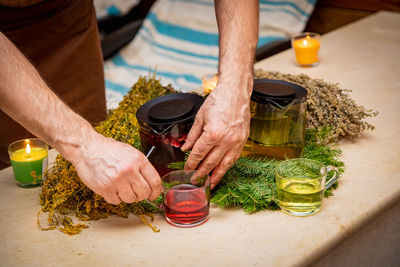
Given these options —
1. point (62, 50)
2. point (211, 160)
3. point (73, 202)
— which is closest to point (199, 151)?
point (211, 160)

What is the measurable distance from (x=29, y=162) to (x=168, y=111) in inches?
14.7

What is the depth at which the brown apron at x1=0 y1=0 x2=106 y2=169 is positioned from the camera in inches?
62.1

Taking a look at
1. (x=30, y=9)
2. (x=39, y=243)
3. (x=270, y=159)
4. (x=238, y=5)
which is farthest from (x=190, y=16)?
(x=39, y=243)

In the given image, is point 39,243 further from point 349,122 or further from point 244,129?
point 349,122

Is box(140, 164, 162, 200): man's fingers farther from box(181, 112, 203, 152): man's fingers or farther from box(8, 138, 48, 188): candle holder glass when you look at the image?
box(8, 138, 48, 188): candle holder glass

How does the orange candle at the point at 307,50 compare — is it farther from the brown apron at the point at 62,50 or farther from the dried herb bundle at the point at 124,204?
the brown apron at the point at 62,50

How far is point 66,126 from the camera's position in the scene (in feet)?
3.14

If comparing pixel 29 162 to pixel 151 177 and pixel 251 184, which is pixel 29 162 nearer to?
pixel 151 177

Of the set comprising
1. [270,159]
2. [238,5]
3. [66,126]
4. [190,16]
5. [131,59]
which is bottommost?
[131,59]

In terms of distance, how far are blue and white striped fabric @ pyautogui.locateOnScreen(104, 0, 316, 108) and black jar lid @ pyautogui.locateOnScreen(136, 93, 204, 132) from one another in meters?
1.58

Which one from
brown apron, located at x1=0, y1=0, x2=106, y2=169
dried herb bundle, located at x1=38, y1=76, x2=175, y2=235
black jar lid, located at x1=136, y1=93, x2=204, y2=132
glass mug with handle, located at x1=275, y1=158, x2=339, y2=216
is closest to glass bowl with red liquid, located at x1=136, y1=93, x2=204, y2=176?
black jar lid, located at x1=136, y1=93, x2=204, y2=132

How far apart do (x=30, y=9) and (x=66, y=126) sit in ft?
2.66

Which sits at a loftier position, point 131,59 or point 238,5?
point 238,5

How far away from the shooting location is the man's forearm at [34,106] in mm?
935
